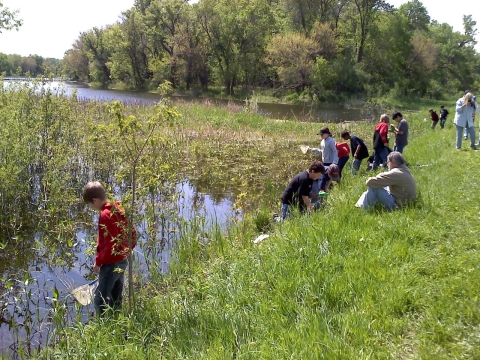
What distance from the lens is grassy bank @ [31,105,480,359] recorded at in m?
3.19

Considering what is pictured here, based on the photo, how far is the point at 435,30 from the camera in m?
67.2

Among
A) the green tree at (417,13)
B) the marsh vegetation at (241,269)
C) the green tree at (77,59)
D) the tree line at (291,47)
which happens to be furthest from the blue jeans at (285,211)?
the green tree at (77,59)

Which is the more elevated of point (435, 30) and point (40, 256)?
point (435, 30)

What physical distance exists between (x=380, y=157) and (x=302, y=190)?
4380 mm

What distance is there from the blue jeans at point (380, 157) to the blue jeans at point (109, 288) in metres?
7.67

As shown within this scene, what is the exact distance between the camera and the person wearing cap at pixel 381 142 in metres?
10.1

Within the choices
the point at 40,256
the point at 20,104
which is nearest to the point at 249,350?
the point at 40,256

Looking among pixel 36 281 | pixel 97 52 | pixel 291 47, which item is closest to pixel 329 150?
pixel 36 281

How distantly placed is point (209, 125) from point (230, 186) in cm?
774

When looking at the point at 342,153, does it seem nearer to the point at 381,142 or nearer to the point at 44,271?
the point at 381,142

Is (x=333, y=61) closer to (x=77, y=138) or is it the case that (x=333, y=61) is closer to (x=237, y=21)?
(x=237, y=21)

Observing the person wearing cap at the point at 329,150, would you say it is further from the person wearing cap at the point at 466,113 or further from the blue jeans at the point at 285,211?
the person wearing cap at the point at 466,113

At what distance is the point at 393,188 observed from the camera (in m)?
6.55

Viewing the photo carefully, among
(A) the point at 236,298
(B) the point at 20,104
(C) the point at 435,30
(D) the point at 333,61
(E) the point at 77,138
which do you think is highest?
(C) the point at 435,30
